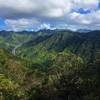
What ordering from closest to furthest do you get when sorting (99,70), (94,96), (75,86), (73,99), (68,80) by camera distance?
1. (94,96)
2. (73,99)
3. (75,86)
4. (68,80)
5. (99,70)

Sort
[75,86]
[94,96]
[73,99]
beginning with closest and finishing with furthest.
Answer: [94,96] < [73,99] < [75,86]

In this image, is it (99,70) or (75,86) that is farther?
(99,70)

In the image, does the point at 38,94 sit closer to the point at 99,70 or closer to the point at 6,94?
the point at 6,94

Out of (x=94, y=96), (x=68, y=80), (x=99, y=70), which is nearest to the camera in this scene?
(x=94, y=96)

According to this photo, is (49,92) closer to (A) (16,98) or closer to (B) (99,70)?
(A) (16,98)

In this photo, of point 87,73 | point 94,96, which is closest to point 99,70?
point 87,73

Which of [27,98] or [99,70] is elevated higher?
[99,70]

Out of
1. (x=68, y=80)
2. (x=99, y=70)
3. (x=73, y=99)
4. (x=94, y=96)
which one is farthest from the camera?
(x=99, y=70)

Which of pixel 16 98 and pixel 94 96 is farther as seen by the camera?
pixel 16 98

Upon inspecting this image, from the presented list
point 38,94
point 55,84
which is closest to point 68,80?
point 55,84
